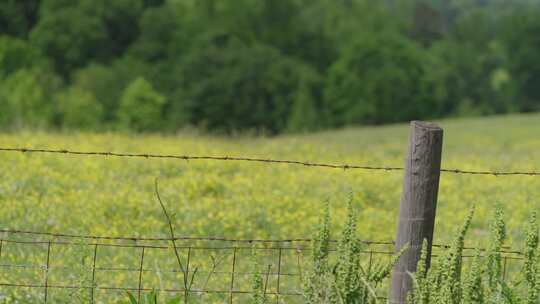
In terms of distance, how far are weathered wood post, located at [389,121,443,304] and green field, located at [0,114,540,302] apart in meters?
3.08

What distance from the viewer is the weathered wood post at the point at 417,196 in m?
5.75

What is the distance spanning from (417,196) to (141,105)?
74.8 metres

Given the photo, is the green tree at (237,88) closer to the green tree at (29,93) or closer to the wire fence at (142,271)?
the green tree at (29,93)

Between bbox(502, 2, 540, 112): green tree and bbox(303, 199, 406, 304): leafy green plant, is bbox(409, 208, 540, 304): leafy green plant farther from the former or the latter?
bbox(502, 2, 540, 112): green tree

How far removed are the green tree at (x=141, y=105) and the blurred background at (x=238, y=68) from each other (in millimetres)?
90

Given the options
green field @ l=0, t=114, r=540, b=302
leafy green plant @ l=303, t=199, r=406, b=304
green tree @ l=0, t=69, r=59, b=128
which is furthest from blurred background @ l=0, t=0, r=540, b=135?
leafy green plant @ l=303, t=199, r=406, b=304

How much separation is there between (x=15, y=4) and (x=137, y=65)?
2121 cm

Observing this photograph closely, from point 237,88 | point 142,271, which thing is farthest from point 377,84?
point 142,271

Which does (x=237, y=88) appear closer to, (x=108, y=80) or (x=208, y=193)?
(x=108, y=80)

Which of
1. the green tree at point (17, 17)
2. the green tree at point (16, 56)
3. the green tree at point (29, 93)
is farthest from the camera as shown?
the green tree at point (17, 17)

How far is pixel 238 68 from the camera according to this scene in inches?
3314

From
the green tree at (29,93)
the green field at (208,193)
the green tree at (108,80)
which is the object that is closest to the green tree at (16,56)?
the green tree at (29,93)

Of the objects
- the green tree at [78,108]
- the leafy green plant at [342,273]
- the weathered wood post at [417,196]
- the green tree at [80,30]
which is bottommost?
the leafy green plant at [342,273]

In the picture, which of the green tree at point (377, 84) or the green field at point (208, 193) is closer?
the green field at point (208, 193)
